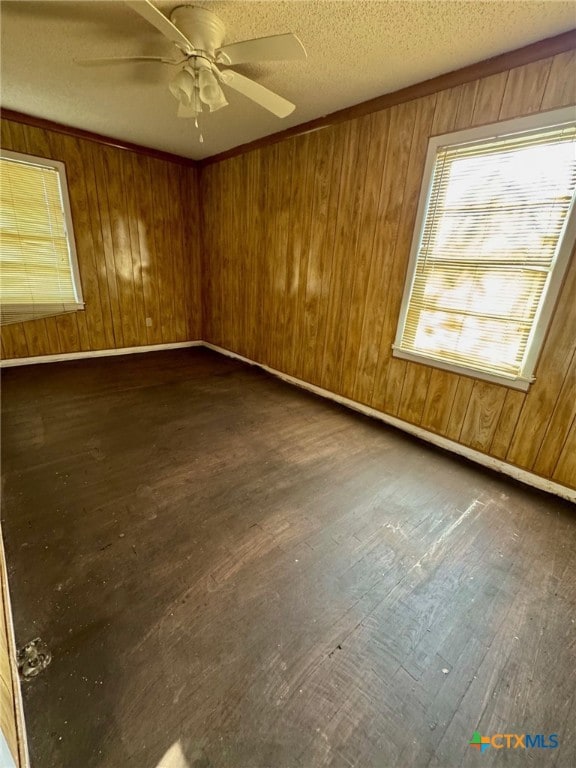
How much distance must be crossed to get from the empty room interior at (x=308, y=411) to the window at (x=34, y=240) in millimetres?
27

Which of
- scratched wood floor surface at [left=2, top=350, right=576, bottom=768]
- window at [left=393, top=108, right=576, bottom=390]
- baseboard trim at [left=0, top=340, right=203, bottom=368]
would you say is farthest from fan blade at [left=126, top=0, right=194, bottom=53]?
baseboard trim at [left=0, top=340, right=203, bottom=368]

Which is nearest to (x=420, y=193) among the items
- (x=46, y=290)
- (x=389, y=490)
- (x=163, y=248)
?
(x=389, y=490)

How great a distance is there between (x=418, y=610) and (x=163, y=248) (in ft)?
15.9

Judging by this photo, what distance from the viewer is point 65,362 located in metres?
3.95

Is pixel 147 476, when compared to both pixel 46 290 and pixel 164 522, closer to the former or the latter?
pixel 164 522

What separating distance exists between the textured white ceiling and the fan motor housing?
36mm

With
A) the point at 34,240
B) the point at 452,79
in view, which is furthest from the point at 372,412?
the point at 34,240

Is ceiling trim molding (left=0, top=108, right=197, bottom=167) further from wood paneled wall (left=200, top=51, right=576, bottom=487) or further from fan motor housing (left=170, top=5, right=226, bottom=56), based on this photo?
fan motor housing (left=170, top=5, right=226, bottom=56)

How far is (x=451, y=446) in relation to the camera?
99.0 inches

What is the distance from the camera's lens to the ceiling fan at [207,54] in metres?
1.50

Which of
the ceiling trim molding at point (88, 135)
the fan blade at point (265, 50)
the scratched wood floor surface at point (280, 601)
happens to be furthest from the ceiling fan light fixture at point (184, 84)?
the ceiling trim molding at point (88, 135)

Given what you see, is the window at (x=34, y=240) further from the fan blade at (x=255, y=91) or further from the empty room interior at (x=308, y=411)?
the fan blade at (x=255, y=91)

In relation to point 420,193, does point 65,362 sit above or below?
below

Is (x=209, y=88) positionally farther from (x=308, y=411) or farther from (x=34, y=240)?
(x=34, y=240)
